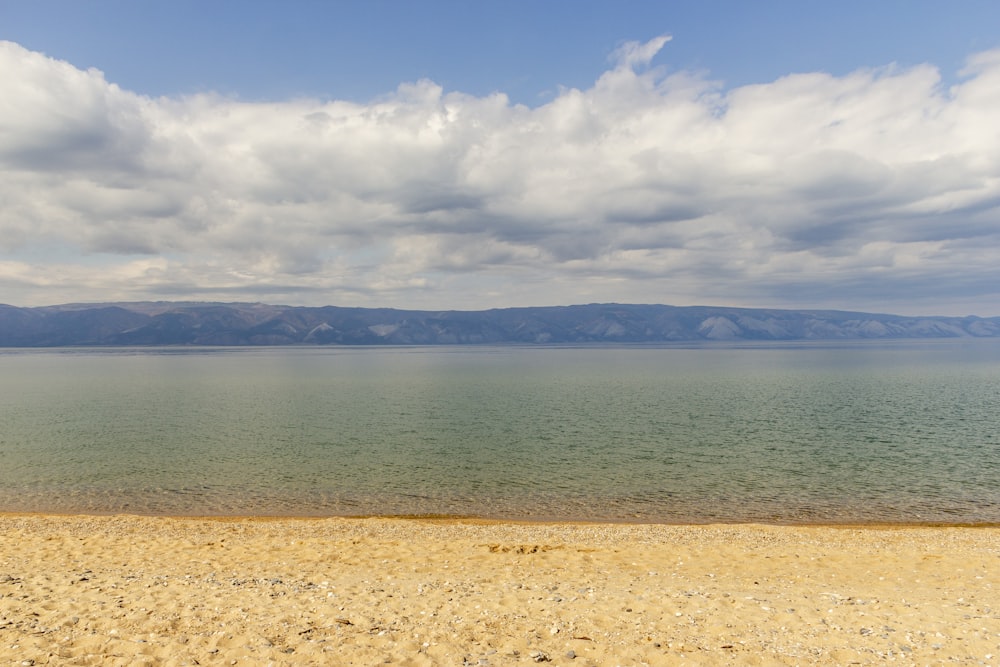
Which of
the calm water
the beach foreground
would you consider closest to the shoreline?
the calm water

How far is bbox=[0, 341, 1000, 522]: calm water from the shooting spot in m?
34.6

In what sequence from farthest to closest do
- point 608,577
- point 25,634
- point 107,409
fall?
point 107,409, point 608,577, point 25,634

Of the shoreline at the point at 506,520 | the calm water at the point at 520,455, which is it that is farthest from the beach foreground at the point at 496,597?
the calm water at the point at 520,455

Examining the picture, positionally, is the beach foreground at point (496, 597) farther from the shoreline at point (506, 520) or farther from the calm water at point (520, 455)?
the calm water at point (520, 455)

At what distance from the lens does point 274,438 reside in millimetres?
56875

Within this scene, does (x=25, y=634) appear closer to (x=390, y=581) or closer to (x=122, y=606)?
(x=122, y=606)

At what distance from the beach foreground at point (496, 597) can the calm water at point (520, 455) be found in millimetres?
7767

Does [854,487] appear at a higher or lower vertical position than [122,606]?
lower

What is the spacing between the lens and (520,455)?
4806 centimetres

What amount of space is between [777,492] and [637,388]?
7051 centimetres

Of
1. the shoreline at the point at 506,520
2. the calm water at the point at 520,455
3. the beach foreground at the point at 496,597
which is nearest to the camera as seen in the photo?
the beach foreground at the point at 496,597

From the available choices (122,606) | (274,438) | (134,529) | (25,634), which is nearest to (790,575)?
(122,606)

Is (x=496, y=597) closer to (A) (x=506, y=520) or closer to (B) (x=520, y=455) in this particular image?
(A) (x=506, y=520)

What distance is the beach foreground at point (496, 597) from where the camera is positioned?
40.5ft
